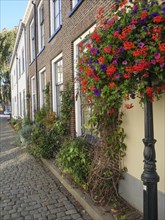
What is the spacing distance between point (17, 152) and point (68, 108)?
11.1 ft

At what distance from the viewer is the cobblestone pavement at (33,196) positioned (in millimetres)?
4156

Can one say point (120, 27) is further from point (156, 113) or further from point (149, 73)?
point (156, 113)

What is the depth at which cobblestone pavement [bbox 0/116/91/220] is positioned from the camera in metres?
4.16

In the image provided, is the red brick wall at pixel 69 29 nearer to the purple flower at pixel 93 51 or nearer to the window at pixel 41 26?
the window at pixel 41 26

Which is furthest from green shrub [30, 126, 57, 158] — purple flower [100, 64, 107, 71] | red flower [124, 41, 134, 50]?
red flower [124, 41, 134, 50]

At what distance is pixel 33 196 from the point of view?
16.3ft

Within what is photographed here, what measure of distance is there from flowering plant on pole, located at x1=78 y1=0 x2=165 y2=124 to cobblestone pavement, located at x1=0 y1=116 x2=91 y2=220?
222 centimetres

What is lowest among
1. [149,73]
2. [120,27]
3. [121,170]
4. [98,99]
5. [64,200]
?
[64,200]

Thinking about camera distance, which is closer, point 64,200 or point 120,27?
point 120,27

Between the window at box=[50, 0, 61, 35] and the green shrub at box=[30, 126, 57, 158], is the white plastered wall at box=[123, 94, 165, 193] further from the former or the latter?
the window at box=[50, 0, 61, 35]

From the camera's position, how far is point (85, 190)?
481cm

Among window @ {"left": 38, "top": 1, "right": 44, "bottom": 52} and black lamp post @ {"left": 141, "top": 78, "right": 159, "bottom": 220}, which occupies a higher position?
window @ {"left": 38, "top": 1, "right": 44, "bottom": 52}

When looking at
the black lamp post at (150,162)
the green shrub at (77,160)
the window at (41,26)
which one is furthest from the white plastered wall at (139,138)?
the window at (41,26)

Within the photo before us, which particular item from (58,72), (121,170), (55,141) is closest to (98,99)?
(121,170)
